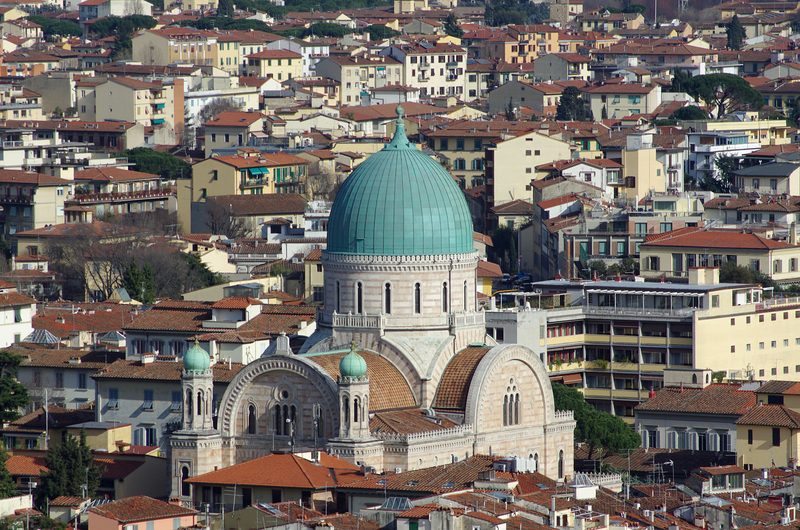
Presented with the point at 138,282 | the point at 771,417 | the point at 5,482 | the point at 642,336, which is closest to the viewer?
the point at 5,482

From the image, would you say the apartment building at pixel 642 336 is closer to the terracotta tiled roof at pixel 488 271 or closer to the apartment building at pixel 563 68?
the terracotta tiled roof at pixel 488 271

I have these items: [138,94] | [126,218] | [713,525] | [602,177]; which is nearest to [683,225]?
[602,177]

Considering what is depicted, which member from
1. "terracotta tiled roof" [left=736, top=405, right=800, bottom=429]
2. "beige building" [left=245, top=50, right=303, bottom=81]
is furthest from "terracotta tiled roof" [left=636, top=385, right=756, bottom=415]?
"beige building" [left=245, top=50, right=303, bottom=81]

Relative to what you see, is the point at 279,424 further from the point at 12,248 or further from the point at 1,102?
the point at 1,102

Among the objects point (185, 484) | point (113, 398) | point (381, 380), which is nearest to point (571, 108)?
point (113, 398)

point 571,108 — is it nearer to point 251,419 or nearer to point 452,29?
point 452,29
